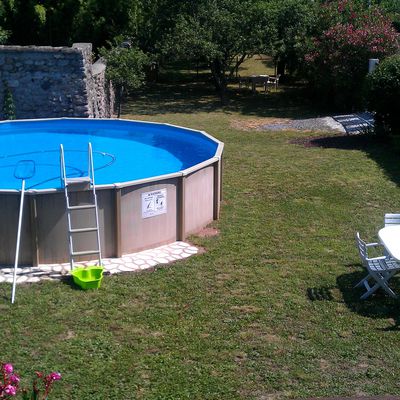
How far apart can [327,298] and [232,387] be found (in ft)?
8.78

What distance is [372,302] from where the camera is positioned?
8641 millimetres

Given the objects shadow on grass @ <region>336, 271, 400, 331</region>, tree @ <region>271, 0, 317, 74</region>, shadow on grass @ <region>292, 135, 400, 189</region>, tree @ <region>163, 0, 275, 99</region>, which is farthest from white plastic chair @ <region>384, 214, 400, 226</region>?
tree @ <region>271, 0, 317, 74</region>

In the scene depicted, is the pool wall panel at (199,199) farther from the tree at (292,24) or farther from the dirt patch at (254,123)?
the tree at (292,24)

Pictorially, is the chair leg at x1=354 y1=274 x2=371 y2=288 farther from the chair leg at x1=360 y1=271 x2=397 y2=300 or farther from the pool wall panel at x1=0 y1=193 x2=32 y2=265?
the pool wall panel at x1=0 y1=193 x2=32 y2=265

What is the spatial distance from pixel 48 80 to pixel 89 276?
39.6 feet

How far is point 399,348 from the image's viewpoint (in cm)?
746

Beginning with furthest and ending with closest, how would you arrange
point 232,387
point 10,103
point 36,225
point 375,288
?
1. point 10,103
2. point 36,225
3. point 375,288
4. point 232,387

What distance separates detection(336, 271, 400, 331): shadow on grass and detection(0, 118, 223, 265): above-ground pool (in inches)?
122

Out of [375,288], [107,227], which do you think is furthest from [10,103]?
[375,288]

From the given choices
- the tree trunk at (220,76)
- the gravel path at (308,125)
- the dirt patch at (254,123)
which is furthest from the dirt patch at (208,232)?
the tree trunk at (220,76)

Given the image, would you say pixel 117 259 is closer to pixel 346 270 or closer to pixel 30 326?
pixel 30 326

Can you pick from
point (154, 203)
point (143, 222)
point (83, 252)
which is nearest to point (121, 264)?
point (83, 252)

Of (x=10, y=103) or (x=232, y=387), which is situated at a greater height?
(x=10, y=103)

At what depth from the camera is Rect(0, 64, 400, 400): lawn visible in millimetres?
6746
